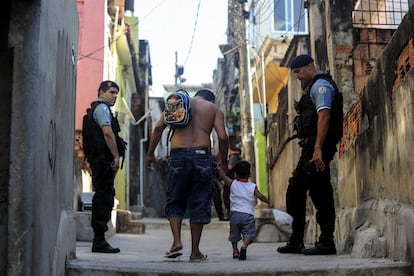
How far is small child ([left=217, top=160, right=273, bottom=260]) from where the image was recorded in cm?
555

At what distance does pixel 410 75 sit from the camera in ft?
13.1

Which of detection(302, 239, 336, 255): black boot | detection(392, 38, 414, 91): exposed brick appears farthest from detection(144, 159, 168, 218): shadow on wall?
detection(392, 38, 414, 91): exposed brick

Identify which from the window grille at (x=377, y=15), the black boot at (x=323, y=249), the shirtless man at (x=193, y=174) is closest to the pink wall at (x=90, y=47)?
the window grille at (x=377, y=15)

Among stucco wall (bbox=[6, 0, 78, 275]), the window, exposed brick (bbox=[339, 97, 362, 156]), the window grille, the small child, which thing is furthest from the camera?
the window

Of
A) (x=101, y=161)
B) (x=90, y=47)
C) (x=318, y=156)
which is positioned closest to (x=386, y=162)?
(x=318, y=156)

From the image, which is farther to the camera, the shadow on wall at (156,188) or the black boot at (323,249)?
the shadow on wall at (156,188)

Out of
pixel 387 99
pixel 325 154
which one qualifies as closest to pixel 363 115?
pixel 325 154

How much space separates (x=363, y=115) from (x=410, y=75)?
181 centimetres

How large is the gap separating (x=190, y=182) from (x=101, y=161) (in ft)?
3.42

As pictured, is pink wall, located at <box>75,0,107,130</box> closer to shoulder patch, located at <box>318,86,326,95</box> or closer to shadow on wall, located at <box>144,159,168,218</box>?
shoulder patch, located at <box>318,86,326,95</box>

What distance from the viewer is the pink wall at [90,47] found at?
54.5 feet

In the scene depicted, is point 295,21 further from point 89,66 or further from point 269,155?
point 89,66

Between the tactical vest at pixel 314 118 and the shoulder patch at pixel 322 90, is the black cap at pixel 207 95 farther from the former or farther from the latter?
the shoulder patch at pixel 322 90

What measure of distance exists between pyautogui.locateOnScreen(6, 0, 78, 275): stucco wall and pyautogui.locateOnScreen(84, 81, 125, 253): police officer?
6.22 ft
